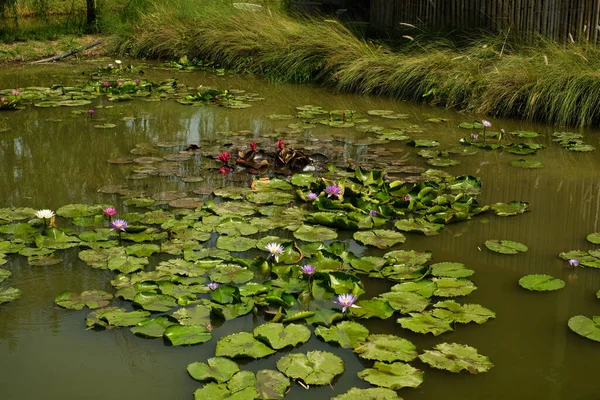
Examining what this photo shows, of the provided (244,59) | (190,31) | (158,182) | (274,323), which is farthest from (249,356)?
(190,31)

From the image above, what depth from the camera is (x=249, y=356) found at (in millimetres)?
2332

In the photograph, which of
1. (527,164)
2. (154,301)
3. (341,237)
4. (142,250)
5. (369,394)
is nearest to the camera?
(369,394)

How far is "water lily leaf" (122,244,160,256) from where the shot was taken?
10.3 feet

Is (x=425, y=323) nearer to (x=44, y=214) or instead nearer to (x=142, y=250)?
(x=142, y=250)

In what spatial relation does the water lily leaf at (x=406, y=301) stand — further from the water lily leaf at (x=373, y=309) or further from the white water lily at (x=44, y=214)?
the white water lily at (x=44, y=214)

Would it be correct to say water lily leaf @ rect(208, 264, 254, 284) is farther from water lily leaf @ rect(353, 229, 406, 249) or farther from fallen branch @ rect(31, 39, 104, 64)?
fallen branch @ rect(31, 39, 104, 64)

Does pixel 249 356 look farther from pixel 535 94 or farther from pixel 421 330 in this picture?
pixel 535 94

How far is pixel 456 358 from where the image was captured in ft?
7.59

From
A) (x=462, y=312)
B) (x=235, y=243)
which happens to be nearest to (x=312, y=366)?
(x=462, y=312)

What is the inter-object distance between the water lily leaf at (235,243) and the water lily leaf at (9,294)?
883 mm

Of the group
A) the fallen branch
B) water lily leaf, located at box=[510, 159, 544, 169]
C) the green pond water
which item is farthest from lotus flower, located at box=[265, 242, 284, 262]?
the fallen branch

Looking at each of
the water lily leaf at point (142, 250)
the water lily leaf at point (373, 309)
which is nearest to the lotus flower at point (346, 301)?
the water lily leaf at point (373, 309)

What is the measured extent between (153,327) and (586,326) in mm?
1567

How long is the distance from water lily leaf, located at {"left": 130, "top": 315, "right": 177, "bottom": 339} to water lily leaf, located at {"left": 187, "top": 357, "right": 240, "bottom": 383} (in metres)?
0.27
